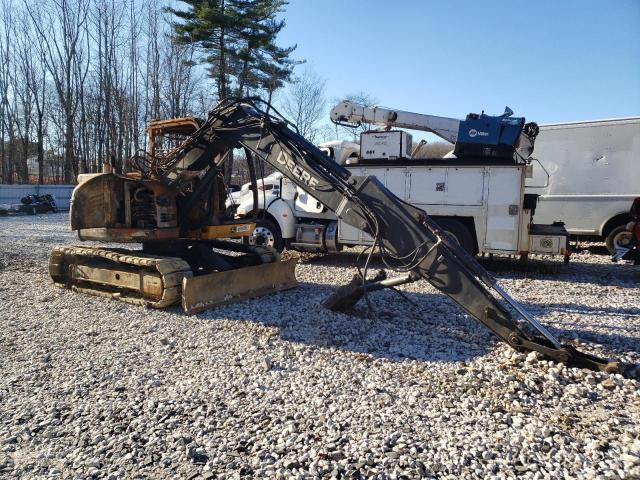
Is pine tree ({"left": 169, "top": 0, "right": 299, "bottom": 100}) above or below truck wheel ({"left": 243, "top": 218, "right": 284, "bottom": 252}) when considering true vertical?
above

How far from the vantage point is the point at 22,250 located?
1191 centimetres

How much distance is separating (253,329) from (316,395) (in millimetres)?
1948

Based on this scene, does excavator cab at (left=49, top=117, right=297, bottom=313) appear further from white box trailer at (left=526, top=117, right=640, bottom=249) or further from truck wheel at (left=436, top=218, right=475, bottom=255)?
white box trailer at (left=526, top=117, right=640, bottom=249)

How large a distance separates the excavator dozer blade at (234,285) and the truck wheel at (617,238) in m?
9.21

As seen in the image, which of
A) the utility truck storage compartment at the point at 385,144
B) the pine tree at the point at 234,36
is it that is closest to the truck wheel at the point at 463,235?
the utility truck storage compartment at the point at 385,144

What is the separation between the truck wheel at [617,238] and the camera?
479 inches

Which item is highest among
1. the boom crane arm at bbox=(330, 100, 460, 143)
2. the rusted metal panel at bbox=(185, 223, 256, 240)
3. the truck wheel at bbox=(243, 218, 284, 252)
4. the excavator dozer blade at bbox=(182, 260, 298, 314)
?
the boom crane arm at bbox=(330, 100, 460, 143)

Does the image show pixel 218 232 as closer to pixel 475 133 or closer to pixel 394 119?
pixel 475 133

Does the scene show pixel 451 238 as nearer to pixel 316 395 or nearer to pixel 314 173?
pixel 314 173

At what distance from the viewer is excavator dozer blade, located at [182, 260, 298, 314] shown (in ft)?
20.7

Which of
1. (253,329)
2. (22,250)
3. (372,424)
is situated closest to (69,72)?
(22,250)

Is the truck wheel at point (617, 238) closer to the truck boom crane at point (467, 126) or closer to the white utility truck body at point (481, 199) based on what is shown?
the truck boom crane at point (467, 126)

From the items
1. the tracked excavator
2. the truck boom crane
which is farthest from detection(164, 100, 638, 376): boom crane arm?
the truck boom crane

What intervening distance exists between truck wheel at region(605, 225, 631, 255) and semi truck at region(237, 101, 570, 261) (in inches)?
130
